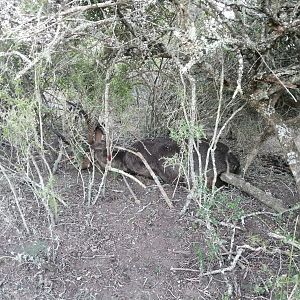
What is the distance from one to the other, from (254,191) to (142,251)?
1.10 meters

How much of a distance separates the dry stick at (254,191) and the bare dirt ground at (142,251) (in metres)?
0.09

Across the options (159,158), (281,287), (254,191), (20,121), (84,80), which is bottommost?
(281,287)

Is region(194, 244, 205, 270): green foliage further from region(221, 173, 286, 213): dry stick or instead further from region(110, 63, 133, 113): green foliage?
region(110, 63, 133, 113): green foliage

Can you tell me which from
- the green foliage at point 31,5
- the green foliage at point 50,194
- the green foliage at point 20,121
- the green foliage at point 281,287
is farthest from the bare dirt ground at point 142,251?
the green foliage at point 31,5

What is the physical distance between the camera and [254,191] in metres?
3.30

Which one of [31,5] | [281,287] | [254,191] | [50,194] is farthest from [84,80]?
[281,287]

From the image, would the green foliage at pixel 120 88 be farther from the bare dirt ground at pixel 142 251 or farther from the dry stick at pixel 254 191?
the dry stick at pixel 254 191

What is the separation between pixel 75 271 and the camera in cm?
262

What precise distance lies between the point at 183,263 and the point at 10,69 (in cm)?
173

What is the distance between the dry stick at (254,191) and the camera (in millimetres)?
3105

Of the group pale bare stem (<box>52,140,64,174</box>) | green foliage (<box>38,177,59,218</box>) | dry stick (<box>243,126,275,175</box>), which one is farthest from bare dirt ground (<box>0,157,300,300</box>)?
dry stick (<box>243,126,275,175</box>)

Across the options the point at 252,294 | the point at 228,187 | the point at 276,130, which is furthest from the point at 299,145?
the point at 252,294

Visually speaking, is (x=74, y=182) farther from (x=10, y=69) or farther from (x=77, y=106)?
(x=10, y=69)

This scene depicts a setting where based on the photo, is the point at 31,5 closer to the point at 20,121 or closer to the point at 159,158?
the point at 20,121
